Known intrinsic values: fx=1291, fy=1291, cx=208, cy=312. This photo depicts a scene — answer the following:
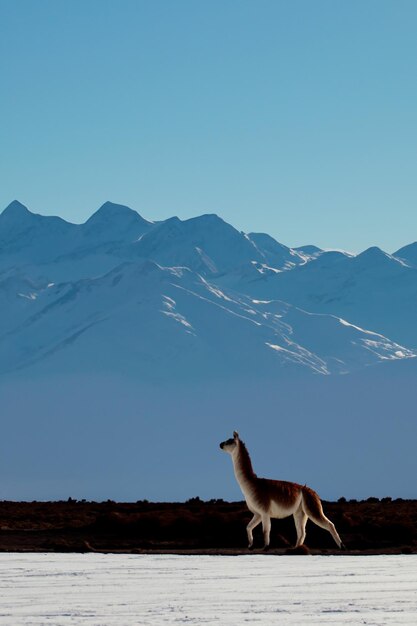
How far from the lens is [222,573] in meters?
18.7

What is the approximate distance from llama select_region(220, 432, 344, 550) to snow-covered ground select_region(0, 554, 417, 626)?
1.30 metres

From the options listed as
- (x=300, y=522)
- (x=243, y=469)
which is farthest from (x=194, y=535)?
(x=243, y=469)

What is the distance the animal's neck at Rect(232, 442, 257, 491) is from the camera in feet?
77.9

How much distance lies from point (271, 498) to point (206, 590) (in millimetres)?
7436

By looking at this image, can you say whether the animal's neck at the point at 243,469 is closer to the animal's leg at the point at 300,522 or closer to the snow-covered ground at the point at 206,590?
the animal's leg at the point at 300,522

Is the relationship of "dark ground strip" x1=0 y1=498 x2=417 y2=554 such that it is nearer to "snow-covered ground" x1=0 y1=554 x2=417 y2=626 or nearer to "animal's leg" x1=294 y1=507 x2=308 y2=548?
"animal's leg" x1=294 y1=507 x2=308 y2=548

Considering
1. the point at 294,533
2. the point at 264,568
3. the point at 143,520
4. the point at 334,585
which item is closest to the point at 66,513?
the point at 143,520

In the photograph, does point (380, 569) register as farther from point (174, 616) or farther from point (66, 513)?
point (66, 513)

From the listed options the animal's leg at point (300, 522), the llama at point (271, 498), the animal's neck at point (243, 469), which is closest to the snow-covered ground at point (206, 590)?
the llama at point (271, 498)

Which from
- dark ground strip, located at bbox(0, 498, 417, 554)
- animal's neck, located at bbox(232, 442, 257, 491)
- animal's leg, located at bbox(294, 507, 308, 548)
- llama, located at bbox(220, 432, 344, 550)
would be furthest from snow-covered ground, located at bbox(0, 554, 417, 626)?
dark ground strip, located at bbox(0, 498, 417, 554)

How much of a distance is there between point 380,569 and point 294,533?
9.03m

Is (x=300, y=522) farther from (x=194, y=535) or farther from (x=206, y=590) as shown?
(x=206, y=590)

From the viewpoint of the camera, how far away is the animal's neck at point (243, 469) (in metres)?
23.8

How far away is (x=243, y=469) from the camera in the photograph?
78.6 ft
